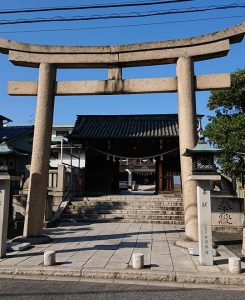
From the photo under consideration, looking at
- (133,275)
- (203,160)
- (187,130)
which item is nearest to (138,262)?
(133,275)

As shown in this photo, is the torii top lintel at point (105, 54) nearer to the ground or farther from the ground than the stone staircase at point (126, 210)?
farther from the ground

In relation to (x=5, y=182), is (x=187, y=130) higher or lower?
higher

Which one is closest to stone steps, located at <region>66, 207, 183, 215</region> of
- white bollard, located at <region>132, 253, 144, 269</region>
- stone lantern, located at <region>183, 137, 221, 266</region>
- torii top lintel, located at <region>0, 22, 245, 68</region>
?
torii top lintel, located at <region>0, 22, 245, 68</region>

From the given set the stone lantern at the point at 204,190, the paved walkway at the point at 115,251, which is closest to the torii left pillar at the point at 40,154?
the paved walkway at the point at 115,251

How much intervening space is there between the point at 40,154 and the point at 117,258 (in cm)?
463

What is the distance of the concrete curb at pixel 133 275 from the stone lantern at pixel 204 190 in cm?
90

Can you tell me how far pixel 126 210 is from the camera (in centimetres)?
1734

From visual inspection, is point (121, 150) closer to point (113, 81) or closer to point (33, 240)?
point (113, 81)

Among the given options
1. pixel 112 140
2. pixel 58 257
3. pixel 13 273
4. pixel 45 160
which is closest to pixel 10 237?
pixel 45 160

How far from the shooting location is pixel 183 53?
1116cm

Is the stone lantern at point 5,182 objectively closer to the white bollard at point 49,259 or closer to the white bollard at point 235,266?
the white bollard at point 49,259

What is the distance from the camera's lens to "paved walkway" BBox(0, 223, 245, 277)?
767 centimetres

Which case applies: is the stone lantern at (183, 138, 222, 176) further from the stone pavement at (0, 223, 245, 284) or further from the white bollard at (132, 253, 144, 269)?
the white bollard at (132, 253, 144, 269)

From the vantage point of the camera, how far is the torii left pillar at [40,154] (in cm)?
1087
